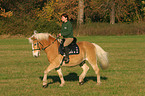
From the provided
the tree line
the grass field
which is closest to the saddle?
the grass field

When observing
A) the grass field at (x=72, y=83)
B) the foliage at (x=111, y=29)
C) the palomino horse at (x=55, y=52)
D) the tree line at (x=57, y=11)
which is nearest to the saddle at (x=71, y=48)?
the palomino horse at (x=55, y=52)

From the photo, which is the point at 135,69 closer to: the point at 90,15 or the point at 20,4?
the point at 20,4

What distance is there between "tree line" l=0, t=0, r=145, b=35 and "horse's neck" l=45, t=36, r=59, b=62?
3769cm

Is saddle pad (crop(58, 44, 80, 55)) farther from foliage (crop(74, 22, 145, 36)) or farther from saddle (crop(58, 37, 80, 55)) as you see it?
foliage (crop(74, 22, 145, 36))

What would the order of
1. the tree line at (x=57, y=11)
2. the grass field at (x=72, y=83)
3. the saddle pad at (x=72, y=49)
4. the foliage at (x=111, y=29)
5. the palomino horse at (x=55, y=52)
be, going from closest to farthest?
1. the grass field at (x=72, y=83)
2. the palomino horse at (x=55, y=52)
3. the saddle pad at (x=72, y=49)
4. the tree line at (x=57, y=11)
5. the foliage at (x=111, y=29)

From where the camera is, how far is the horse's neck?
11.5 metres

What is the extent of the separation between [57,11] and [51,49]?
48.6 m

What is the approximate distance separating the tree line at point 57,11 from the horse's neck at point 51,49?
37.7 m

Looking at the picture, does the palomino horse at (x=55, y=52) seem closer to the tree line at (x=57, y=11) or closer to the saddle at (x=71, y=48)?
the saddle at (x=71, y=48)

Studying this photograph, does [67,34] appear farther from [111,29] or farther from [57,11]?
[57,11]

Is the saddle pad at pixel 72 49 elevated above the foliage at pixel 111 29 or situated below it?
above

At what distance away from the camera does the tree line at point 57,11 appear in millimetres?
49750

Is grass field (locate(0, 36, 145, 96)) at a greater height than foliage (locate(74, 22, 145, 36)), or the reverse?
grass field (locate(0, 36, 145, 96))

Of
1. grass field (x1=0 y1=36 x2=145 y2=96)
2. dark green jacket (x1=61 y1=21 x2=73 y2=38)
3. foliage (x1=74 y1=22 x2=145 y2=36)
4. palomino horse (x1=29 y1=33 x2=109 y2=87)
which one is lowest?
foliage (x1=74 y1=22 x2=145 y2=36)
